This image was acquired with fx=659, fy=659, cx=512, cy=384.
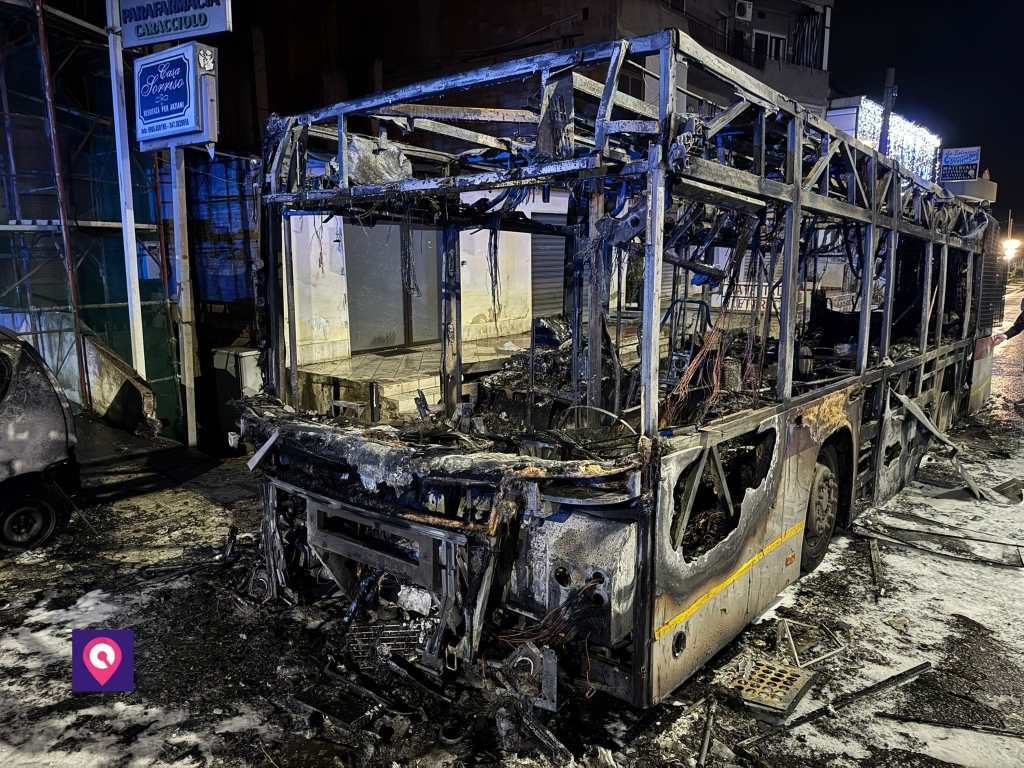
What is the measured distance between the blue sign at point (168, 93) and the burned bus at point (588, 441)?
4153mm

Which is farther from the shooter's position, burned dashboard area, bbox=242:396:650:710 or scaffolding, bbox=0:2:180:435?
scaffolding, bbox=0:2:180:435

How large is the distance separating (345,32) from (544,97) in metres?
17.9

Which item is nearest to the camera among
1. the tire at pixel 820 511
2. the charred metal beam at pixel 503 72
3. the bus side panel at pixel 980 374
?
the charred metal beam at pixel 503 72

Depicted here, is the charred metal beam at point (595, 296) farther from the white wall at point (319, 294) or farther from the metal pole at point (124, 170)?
the metal pole at point (124, 170)

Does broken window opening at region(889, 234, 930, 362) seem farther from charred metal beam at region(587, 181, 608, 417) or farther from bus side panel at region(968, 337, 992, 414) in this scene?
charred metal beam at region(587, 181, 608, 417)

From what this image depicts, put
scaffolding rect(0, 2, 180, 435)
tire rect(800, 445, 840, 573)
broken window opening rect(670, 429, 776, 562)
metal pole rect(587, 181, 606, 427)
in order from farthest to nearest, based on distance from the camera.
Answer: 1. scaffolding rect(0, 2, 180, 435)
2. tire rect(800, 445, 840, 573)
3. metal pole rect(587, 181, 606, 427)
4. broken window opening rect(670, 429, 776, 562)

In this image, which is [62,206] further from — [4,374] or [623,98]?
[623,98]

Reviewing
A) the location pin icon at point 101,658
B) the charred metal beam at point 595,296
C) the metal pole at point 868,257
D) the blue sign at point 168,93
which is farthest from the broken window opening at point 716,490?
the blue sign at point 168,93

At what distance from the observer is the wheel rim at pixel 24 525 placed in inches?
243

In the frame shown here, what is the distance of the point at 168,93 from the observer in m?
8.69

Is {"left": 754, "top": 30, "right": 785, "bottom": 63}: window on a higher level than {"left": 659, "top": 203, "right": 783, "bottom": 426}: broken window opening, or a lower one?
higher

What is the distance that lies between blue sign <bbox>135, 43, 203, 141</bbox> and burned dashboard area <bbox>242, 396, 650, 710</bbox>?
5.87 m

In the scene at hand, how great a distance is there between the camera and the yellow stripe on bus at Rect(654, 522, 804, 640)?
373 centimetres

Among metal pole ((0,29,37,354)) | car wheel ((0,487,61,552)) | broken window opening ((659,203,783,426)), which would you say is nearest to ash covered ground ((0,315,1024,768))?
car wheel ((0,487,61,552))
